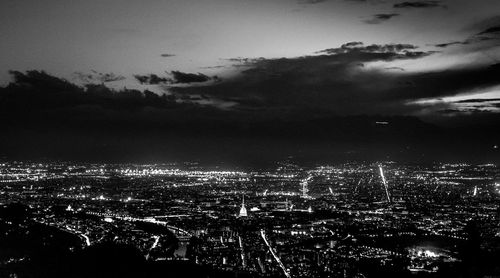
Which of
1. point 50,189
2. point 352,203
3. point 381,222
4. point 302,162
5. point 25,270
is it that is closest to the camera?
point 25,270

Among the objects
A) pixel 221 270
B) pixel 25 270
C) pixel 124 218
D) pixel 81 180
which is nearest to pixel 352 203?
pixel 124 218

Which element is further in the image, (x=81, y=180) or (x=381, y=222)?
(x=81, y=180)

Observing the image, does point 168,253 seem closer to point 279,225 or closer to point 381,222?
point 279,225

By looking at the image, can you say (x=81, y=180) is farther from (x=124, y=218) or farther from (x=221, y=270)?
(x=221, y=270)

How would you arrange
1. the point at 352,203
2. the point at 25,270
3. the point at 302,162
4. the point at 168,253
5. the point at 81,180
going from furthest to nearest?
the point at 302,162 → the point at 81,180 → the point at 352,203 → the point at 168,253 → the point at 25,270

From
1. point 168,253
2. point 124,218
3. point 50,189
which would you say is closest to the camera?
point 168,253

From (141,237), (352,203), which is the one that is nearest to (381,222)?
(352,203)
